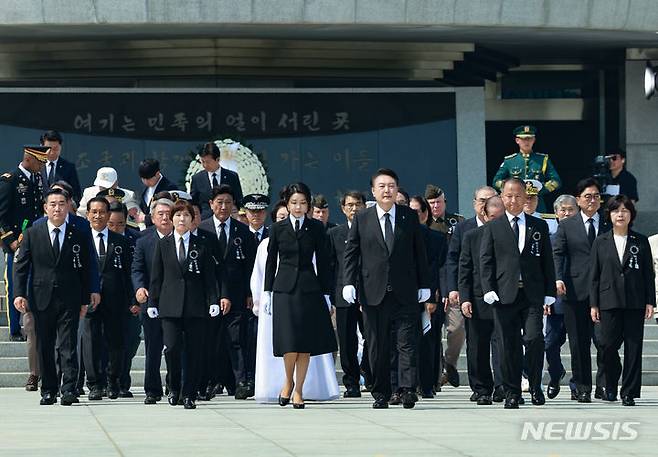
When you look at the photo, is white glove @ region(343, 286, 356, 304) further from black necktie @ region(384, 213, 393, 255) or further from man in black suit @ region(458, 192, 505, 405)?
man in black suit @ region(458, 192, 505, 405)

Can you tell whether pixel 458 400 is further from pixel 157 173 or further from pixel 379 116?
pixel 379 116

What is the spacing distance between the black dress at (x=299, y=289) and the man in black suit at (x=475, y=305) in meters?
1.30

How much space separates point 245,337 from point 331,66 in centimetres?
1045

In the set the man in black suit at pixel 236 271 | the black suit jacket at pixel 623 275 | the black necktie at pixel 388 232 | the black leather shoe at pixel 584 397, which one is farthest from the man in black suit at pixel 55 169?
the black leather shoe at pixel 584 397

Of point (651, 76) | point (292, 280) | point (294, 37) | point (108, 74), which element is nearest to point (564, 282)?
point (292, 280)

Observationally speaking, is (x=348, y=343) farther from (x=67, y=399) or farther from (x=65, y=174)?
(x=65, y=174)

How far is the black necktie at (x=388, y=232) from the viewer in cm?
1394

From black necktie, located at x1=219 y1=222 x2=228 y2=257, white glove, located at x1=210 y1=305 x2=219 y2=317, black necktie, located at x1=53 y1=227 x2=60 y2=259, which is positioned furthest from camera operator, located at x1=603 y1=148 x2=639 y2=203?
black necktie, located at x1=53 y1=227 x2=60 y2=259

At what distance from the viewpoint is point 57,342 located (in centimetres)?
1447

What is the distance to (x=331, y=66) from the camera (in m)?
25.5

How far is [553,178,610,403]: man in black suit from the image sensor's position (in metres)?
15.2

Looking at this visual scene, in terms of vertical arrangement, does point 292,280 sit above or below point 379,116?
below

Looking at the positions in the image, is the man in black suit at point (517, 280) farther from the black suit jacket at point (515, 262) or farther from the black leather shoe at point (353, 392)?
the black leather shoe at point (353, 392)

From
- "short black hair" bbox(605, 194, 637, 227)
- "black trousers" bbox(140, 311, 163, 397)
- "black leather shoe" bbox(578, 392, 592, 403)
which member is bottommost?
"black leather shoe" bbox(578, 392, 592, 403)
